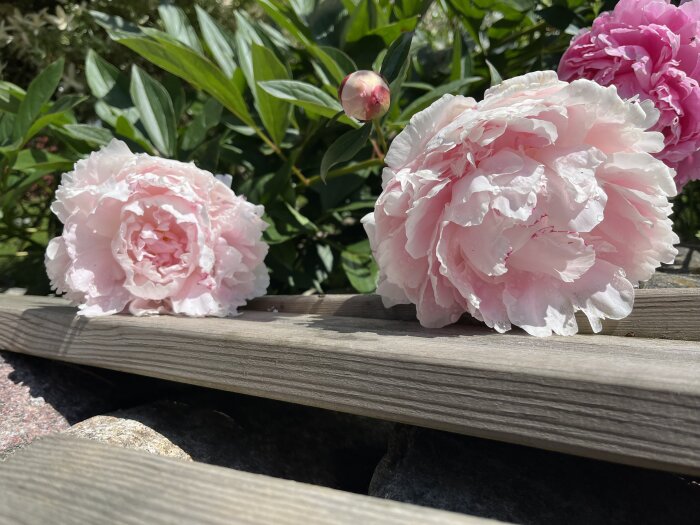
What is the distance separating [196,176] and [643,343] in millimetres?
748

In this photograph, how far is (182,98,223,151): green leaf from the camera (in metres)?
1.39

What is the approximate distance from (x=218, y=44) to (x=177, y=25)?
0.49 feet

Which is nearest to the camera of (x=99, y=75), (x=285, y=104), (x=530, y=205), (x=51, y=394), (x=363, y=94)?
(x=530, y=205)

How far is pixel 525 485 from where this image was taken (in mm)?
785

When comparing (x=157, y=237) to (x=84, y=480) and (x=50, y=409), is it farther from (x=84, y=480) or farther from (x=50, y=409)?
(x=84, y=480)

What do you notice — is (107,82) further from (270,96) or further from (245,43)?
(270,96)

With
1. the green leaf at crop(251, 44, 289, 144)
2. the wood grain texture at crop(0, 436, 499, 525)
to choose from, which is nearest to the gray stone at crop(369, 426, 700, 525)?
the wood grain texture at crop(0, 436, 499, 525)

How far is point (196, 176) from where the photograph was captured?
1119 mm

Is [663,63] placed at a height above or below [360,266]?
above

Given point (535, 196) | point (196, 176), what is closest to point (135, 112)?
point (196, 176)

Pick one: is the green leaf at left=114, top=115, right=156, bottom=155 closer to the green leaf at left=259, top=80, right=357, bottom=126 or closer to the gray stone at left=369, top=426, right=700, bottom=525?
the green leaf at left=259, top=80, right=357, bottom=126

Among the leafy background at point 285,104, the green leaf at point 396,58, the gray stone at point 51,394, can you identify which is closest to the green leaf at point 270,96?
the leafy background at point 285,104

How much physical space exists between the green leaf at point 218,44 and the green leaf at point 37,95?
0.32 m

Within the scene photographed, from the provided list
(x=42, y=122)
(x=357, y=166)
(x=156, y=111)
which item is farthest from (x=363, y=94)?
(x=42, y=122)
